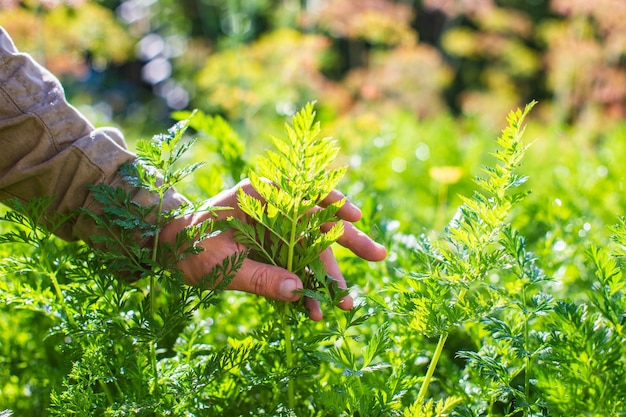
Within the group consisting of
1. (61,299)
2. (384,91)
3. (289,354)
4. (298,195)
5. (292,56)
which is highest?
(298,195)

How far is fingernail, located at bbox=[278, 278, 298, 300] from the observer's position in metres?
1.02

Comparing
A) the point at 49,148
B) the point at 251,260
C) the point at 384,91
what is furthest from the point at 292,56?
the point at 251,260

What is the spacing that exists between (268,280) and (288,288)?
4 centimetres

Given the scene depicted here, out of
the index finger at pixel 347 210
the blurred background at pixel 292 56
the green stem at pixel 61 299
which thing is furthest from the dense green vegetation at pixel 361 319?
the blurred background at pixel 292 56

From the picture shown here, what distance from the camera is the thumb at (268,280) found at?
1024 millimetres

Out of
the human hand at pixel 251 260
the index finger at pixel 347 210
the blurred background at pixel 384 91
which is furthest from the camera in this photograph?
the blurred background at pixel 384 91

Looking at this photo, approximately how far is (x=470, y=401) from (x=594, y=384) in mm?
321

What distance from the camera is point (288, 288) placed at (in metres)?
1.02

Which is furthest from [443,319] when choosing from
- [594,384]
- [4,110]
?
[4,110]

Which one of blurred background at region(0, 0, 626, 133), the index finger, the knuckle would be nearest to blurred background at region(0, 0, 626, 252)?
blurred background at region(0, 0, 626, 133)

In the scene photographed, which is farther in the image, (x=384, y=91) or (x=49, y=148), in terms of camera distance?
(x=384, y=91)

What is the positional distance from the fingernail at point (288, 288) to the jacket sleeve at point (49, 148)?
0.31 metres

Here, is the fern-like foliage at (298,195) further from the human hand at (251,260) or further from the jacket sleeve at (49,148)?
the jacket sleeve at (49,148)

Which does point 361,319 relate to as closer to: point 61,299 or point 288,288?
point 288,288
